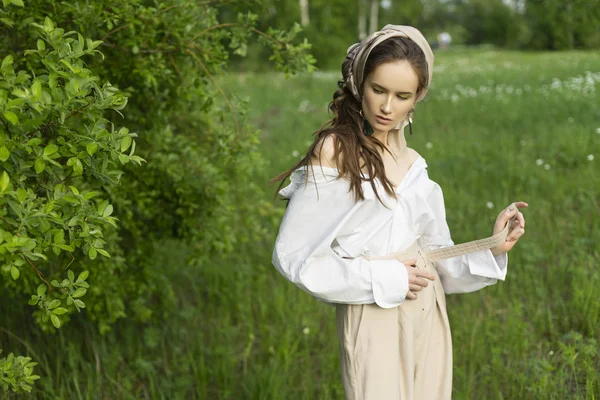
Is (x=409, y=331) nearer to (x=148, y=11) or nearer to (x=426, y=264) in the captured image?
(x=426, y=264)

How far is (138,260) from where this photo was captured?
11.7 feet

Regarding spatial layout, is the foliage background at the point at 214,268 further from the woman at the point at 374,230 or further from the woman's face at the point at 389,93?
the woman's face at the point at 389,93

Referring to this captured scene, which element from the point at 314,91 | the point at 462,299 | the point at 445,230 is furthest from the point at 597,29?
the point at 445,230

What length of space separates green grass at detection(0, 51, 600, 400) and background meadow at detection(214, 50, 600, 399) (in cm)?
1

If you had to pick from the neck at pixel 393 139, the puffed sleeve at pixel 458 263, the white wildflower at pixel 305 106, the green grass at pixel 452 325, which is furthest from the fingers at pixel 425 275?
the white wildflower at pixel 305 106

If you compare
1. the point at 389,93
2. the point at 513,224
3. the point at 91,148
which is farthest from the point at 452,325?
the point at 91,148

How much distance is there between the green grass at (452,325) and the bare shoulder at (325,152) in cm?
168

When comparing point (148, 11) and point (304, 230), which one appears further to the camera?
point (148, 11)

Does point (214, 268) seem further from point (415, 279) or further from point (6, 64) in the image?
point (6, 64)

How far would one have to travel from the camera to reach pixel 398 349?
6.79ft

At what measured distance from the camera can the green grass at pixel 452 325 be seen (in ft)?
11.3

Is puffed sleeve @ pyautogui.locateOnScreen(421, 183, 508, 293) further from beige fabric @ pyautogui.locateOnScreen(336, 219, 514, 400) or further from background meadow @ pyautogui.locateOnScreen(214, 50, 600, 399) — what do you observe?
background meadow @ pyautogui.locateOnScreen(214, 50, 600, 399)

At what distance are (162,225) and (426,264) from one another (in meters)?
1.79

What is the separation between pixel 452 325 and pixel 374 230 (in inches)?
81.6
